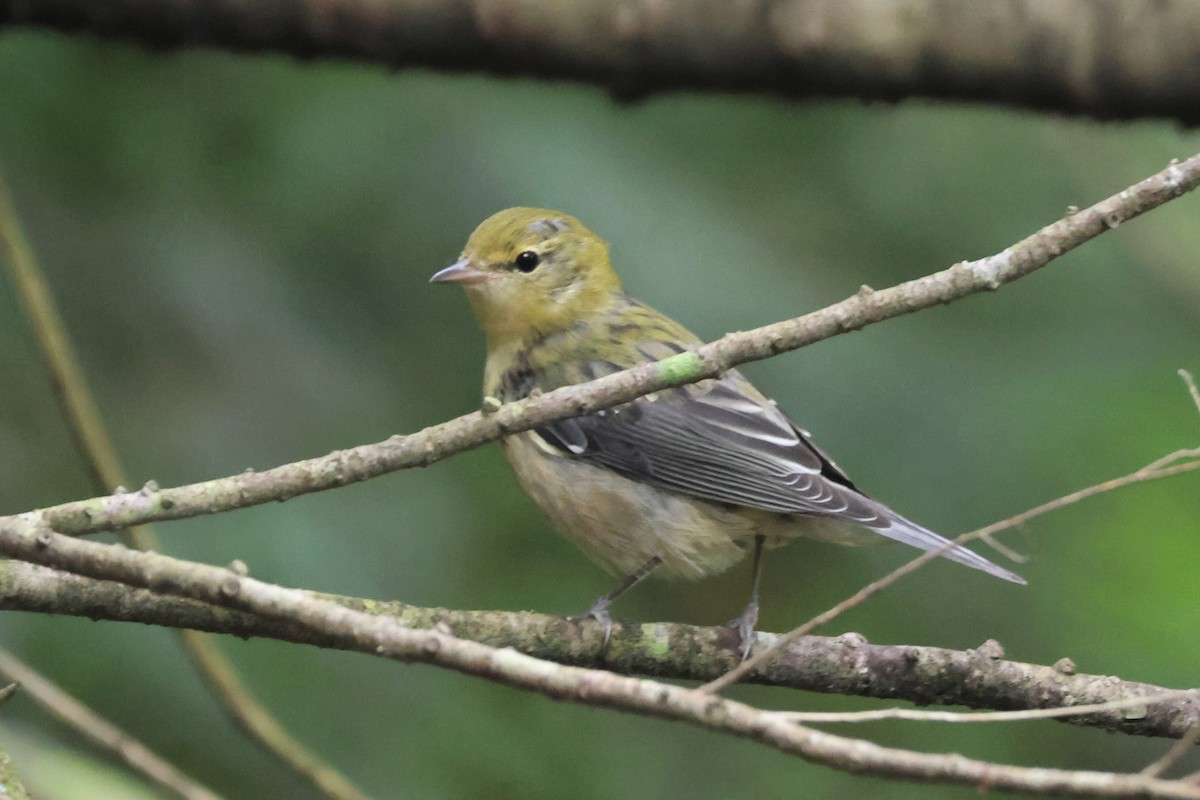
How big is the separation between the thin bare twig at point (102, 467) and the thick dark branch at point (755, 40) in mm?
829

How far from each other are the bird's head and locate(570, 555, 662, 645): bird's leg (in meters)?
1.15

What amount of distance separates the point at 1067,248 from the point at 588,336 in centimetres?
274

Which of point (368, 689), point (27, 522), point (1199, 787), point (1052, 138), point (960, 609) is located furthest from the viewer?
point (1052, 138)

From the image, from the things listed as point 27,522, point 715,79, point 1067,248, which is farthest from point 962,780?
point 715,79

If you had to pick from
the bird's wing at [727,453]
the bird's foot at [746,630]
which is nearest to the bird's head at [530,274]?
the bird's wing at [727,453]

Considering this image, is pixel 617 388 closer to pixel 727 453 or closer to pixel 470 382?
pixel 727 453

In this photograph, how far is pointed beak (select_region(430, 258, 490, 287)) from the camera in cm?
464

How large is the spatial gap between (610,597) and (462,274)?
1.40 m

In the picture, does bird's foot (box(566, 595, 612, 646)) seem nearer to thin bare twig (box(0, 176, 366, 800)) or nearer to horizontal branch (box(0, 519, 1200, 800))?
thin bare twig (box(0, 176, 366, 800))

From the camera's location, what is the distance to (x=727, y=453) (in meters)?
4.55

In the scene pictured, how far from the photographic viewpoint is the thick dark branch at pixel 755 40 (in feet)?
13.1

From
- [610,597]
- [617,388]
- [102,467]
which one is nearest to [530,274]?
[610,597]

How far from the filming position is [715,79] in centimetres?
422

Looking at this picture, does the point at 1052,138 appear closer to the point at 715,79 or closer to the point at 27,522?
the point at 715,79
